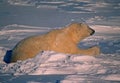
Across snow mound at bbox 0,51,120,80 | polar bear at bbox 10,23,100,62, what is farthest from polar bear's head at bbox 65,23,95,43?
snow mound at bbox 0,51,120,80

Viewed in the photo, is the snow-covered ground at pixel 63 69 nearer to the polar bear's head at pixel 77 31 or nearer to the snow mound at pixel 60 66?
the snow mound at pixel 60 66

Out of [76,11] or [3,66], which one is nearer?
[3,66]

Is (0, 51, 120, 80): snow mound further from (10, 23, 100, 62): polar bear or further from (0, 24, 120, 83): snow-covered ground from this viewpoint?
(10, 23, 100, 62): polar bear

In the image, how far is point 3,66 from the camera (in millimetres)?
6609

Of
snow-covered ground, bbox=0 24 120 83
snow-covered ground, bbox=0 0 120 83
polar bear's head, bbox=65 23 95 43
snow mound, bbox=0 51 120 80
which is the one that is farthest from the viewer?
polar bear's head, bbox=65 23 95 43

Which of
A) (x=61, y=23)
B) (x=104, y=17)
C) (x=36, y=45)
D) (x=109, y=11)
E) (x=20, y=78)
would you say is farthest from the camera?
(x=109, y=11)

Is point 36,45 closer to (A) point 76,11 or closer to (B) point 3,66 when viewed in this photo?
→ (B) point 3,66

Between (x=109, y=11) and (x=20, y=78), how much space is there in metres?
11.5

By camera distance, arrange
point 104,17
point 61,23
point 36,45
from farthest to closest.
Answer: point 104,17, point 61,23, point 36,45

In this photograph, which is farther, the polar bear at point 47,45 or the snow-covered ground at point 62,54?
the polar bear at point 47,45

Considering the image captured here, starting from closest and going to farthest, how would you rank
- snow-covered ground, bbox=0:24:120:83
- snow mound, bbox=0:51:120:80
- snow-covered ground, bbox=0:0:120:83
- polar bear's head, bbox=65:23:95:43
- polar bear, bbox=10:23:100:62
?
1. snow-covered ground, bbox=0:24:120:83
2. snow-covered ground, bbox=0:0:120:83
3. snow mound, bbox=0:51:120:80
4. polar bear, bbox=10:23:100:62
5. polar bear's head, bbox=65:23:95:43

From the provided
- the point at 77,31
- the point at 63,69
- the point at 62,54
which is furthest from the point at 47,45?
the point at 63,69

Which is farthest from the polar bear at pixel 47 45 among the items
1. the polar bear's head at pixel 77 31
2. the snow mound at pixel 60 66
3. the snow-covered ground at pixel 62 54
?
the snow mound at pixel 60 66

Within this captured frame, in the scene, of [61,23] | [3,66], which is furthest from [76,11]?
[3,66]
